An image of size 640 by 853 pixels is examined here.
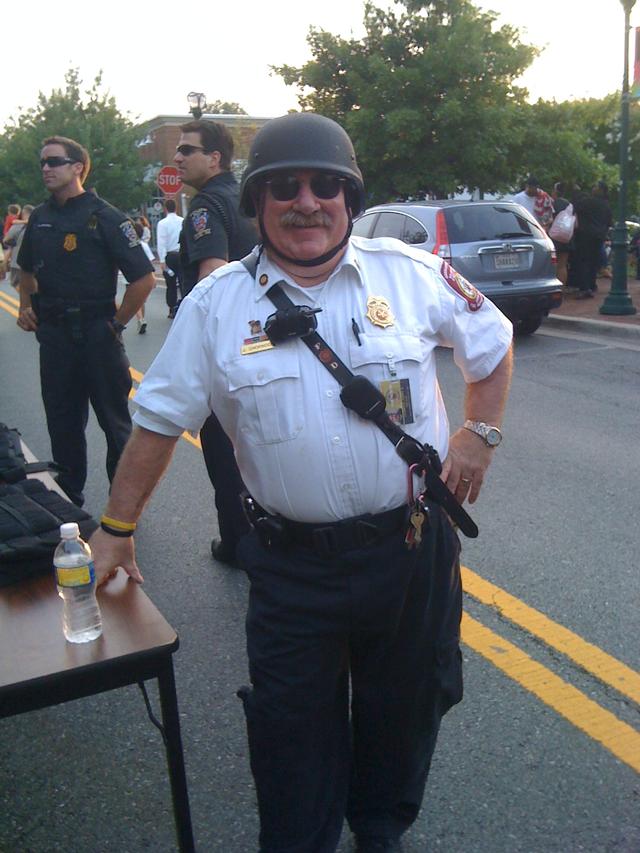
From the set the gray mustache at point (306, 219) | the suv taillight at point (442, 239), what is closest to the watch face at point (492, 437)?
the gray mustache at point (306, 219)

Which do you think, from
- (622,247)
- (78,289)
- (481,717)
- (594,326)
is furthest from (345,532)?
(622,247)

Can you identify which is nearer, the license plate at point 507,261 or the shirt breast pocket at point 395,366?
the shirt breast pocket at point 395,366

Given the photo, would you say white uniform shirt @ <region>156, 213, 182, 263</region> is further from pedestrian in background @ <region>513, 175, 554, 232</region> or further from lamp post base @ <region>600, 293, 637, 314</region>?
lamp post base @ <region>600, 293, 637, 314</region>

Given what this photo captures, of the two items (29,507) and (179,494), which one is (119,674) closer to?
(29,507)

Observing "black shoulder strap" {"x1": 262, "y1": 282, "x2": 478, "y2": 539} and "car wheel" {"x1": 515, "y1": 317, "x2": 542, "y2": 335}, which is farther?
"car wheel" {"x1": 515, "y1": 317, "x2": 542, "y2": 335}

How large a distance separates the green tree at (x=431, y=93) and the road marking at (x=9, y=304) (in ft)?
23.2

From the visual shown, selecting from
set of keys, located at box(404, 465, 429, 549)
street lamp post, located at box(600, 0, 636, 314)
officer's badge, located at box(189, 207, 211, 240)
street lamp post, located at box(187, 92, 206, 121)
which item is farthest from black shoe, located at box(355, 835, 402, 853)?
street lamp post, located at box(187, 92, 206, 121)

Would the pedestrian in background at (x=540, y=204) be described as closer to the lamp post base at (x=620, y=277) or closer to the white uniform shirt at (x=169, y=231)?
the lamp post base at (x=620, y=277)

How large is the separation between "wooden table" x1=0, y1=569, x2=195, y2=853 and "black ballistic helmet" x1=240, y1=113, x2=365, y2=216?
41.6 inches

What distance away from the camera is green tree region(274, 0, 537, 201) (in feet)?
54.9

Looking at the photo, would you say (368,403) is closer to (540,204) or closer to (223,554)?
(223,554)

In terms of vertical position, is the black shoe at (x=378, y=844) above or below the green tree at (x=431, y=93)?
below

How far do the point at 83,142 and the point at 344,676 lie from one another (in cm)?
4155

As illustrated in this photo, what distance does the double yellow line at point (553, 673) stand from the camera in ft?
10.2
